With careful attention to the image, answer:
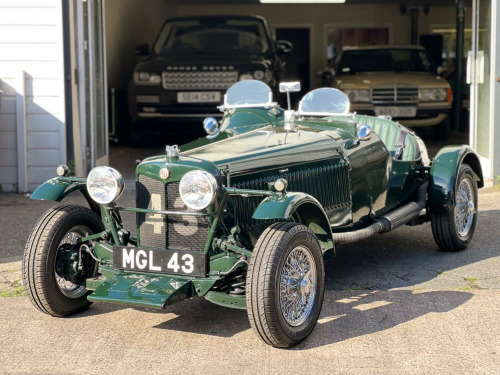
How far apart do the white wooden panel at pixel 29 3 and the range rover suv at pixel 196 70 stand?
3.18 m

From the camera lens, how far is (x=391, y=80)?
45.6 ft

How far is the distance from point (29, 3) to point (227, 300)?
6.19m

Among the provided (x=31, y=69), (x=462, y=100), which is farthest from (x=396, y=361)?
(x=462, y=100)

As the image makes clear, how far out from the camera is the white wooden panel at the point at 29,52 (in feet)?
32.8

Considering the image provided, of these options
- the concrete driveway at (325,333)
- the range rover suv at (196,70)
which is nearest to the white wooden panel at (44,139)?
the range rover suv at (196,70)

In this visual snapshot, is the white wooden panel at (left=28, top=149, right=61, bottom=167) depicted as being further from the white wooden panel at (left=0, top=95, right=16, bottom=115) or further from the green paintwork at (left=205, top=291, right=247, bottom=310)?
the green paintwork at (left=205, top=291, right=247, bottom=310)

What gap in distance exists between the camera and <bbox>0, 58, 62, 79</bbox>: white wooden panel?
9.99 meters

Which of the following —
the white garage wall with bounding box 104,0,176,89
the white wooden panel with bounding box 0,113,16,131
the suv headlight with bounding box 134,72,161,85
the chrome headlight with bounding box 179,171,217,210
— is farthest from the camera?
the white garage wall with bounding box 104,0,176,89

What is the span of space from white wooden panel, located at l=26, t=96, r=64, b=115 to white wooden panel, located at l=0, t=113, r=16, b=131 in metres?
0.24

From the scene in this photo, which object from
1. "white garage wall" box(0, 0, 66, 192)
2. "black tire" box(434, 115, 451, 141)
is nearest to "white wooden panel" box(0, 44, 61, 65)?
"white garage wall" box(0, 0, 66, 192)

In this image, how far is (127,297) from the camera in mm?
4766

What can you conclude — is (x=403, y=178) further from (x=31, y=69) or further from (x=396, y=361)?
(x=31, y=69)

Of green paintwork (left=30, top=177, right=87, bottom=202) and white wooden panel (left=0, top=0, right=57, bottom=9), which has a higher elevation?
white wooden panel (left=0, top=0, right=57, bottom=9)

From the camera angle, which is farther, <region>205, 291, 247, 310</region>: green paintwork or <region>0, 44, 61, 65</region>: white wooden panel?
<region>0, 44, 61, 65</region>: white wooden panel
